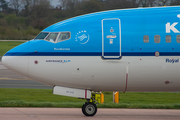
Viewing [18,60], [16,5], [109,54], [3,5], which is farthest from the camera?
[3,5]

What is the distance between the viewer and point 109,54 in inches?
389

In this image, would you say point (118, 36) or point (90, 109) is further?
point (90, 109)

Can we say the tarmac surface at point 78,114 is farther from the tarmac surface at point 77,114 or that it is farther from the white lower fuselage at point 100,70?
the white lower fuselage at point 100,70

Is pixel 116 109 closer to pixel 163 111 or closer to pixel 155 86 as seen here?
pixel 163 111

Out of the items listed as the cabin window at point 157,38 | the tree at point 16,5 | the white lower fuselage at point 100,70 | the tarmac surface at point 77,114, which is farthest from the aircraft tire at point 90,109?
the tree at point 16,5

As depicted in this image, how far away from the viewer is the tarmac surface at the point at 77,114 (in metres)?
10.6

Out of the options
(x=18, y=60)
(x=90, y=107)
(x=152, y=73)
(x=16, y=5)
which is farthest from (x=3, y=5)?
(x=152, y=73)

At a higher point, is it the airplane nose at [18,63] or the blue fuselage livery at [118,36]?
the blue fuselage livery at [118,36]

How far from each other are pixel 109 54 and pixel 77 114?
2841mm

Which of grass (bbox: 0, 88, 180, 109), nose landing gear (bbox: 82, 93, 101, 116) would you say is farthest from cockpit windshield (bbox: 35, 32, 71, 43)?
grass (bbox: 0, 88, 180, 109)

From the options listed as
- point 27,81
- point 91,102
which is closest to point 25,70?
point 91,102

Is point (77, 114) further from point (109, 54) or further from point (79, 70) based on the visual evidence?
point (109, 54)

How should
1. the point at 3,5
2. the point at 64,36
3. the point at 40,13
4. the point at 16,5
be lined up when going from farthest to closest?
the point at 3,5 → the point at 16,5 → the point at 40,13 → the point at 64,36

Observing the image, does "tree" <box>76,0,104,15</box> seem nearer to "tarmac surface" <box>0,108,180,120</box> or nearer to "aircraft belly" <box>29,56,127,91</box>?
"tarmac surface" <box>0,108,180,120</box>
